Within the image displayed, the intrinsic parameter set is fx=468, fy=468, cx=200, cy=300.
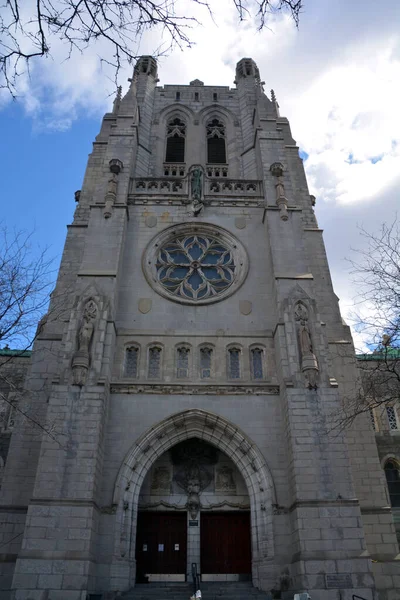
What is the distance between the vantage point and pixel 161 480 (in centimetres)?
1453

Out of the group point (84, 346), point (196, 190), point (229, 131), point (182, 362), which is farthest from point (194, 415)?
point (229, 131)

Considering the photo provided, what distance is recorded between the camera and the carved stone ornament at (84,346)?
1371cm

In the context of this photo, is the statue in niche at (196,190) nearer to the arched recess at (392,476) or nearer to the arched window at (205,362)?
the arched window at (205,362)

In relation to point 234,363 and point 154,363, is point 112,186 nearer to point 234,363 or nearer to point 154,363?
point 154,363

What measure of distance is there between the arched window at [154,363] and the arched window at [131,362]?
44cm

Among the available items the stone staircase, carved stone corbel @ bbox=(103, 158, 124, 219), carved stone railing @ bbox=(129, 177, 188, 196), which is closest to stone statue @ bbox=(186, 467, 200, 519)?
the stone staircase

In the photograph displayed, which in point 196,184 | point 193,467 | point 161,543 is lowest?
point 161,543

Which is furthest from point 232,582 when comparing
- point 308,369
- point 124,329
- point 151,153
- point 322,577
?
point 151,153

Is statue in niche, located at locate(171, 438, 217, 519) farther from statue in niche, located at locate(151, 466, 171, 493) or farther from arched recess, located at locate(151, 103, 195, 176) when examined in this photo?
arched recess, located at locate(151, 103, 195, 176)

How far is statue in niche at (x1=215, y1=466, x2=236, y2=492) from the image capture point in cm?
1443

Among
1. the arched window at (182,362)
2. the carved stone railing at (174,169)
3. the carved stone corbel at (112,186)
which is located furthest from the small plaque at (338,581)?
the carved stone railing at (174,169)

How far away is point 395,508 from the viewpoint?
20250 mm

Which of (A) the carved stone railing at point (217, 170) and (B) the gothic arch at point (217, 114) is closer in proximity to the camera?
(A) the carved stone railing at point (217, 170)

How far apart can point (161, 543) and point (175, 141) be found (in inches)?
761
